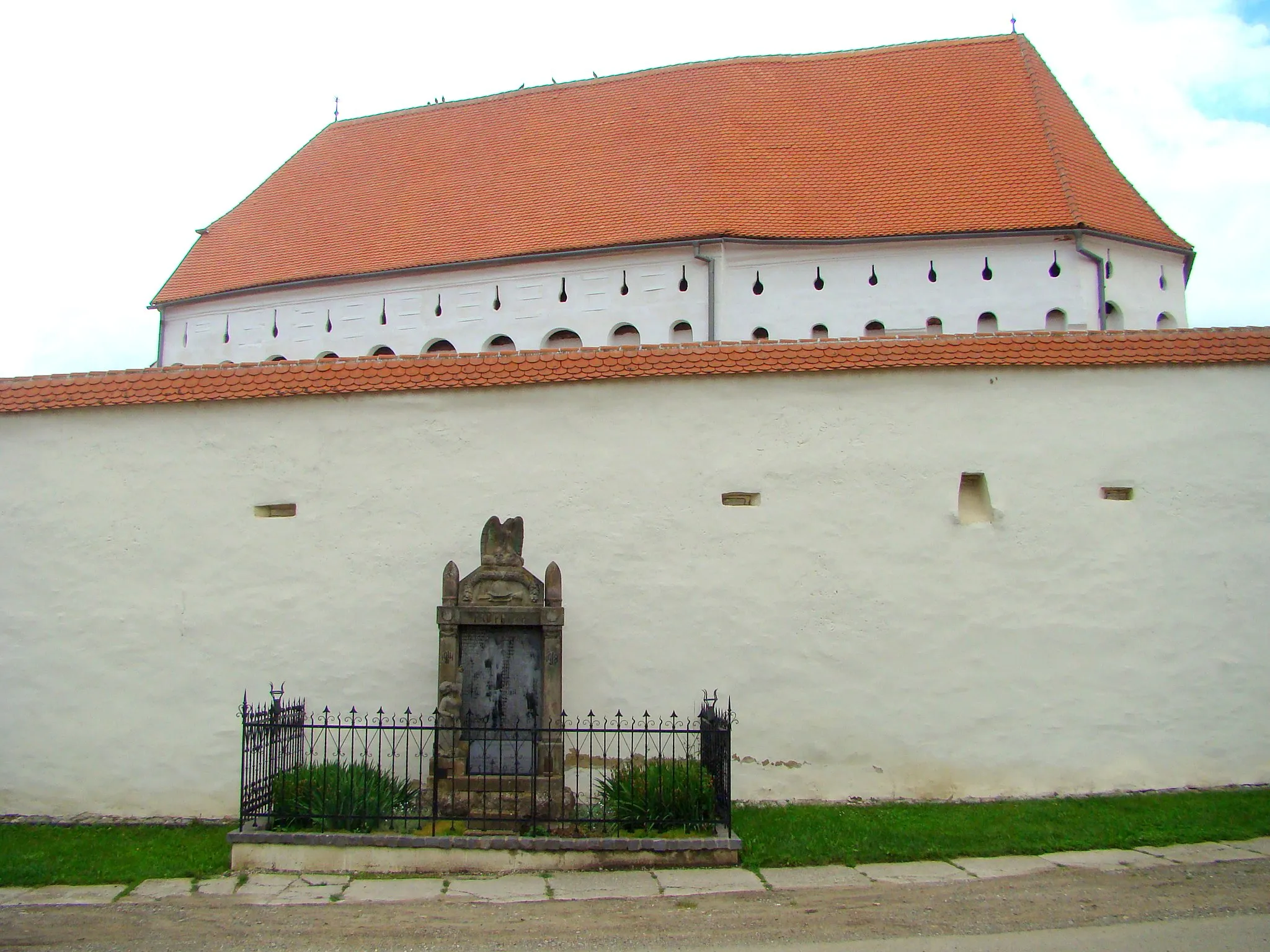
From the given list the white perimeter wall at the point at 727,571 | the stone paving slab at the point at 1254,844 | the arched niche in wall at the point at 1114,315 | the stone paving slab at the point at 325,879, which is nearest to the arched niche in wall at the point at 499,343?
the white perimeter wall at the point at 727,571

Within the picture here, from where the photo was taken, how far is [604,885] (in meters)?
7.76

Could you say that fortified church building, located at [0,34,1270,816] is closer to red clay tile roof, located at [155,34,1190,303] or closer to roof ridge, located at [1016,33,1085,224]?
roof ridge, located at [1016,33,1085,224]

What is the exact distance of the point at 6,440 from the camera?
446 inches

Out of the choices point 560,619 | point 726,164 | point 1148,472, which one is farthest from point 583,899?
point 726,164

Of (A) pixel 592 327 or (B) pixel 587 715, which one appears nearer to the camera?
(B) pixel 587 715

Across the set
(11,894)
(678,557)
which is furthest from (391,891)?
(678,557)

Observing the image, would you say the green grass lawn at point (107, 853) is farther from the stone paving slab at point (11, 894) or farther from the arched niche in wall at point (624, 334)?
the arched niche in wall at point (624, 334)

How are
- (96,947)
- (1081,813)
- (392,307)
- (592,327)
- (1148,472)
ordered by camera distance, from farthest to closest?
(392,307)
(592,327)
(1148,472)
(1081,813)
(96,947)

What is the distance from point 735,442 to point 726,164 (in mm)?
11196

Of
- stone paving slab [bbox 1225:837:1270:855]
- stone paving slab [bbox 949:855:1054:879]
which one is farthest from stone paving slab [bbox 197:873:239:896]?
stone paving slab [bbox 1225:837:1270:855]

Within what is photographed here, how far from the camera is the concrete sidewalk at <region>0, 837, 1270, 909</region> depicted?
7582 mm

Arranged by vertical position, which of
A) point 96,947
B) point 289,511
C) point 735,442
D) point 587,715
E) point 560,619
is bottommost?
point 96,947

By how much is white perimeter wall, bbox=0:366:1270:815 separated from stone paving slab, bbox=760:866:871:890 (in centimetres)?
212

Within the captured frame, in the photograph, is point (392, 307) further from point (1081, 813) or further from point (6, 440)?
point (1081, 813)
